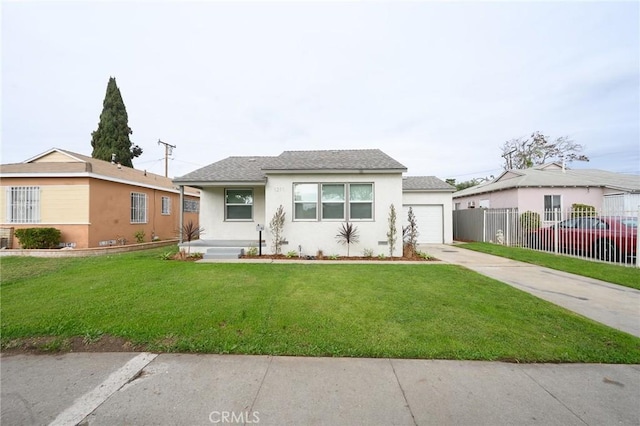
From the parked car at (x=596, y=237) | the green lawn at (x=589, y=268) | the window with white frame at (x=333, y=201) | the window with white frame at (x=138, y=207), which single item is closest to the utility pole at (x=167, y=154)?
the window with white frame at (x=138, y=207)

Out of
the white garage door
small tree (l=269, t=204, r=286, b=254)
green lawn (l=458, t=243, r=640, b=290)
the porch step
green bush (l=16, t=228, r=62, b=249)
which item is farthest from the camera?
the white garage door

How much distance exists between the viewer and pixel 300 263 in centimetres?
863

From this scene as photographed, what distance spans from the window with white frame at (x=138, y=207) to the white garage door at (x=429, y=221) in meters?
15.0

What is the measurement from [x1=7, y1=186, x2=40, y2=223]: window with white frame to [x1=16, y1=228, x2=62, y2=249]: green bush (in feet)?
2.90

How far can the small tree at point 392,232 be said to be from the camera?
983 centimetres

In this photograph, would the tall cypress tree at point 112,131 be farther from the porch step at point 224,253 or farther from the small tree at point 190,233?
the porch step at point 224,253

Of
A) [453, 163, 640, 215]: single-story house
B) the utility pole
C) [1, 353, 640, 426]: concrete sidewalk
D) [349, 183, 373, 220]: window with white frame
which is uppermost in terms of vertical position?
the utility pole

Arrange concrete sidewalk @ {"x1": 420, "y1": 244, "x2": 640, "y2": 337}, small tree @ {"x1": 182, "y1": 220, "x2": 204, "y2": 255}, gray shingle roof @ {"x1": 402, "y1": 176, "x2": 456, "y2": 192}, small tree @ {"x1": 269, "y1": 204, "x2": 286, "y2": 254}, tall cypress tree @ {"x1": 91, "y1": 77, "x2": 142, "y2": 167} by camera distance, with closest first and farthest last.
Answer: concrete sidewalk @ {"x1": 420, "y1": 244, "x2": 640, "y2": 337} → small tree @ {"x1": 269, "y1": 204, "x2": 286, "y2": 254} → small tree @ {"x1": 182, "y1": 220, "x2": 204, "y2": 255} → gray shingle roof @ {"x1": 402, "y1": 176, "x2": 456, "y2": 192} → tall cypress tree @ {"x1": 91, "y1": 77, "x2": 142, "y2": 167}

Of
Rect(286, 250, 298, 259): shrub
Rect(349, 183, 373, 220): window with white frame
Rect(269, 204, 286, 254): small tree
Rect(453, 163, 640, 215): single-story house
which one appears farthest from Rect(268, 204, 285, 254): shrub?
Rect(453, 163, 640, 215): single-story house

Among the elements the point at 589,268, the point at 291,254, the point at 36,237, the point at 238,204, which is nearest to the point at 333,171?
the point at 291,254

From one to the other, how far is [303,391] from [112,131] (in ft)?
103

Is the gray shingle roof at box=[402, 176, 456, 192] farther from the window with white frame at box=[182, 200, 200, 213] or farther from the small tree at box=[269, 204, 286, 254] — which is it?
the window with white frame at box=[182, 200, 200, 213]

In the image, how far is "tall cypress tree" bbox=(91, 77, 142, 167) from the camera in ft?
81.1

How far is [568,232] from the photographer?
415 inches
